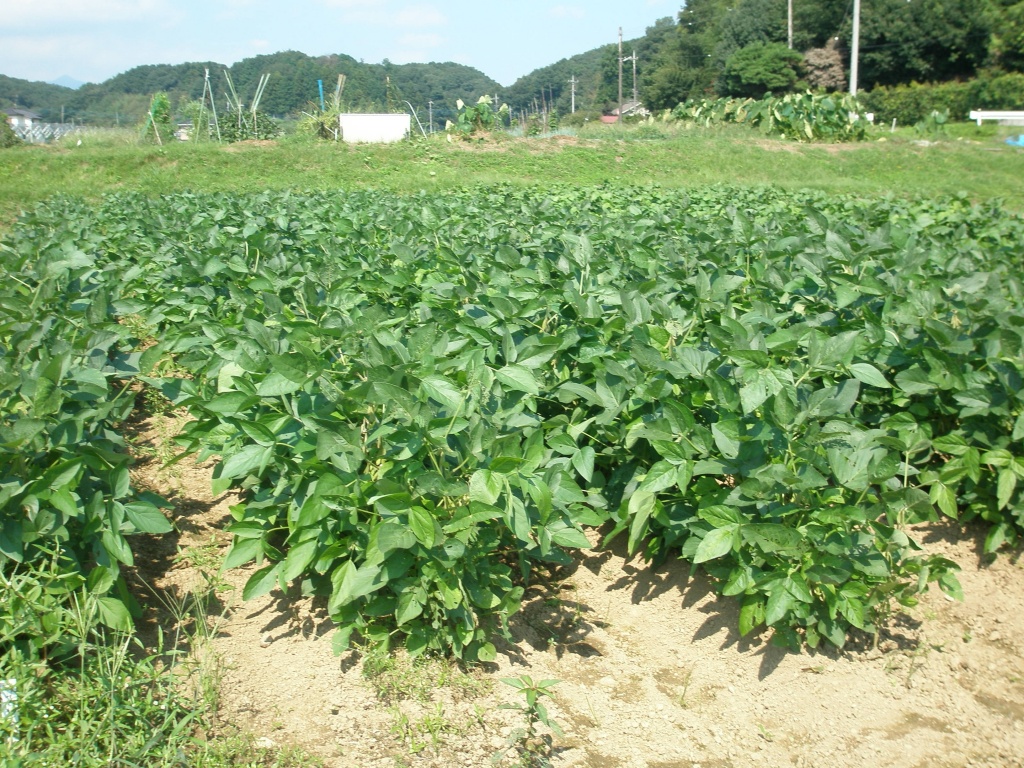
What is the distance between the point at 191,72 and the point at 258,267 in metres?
82.1

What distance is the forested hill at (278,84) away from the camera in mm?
66875

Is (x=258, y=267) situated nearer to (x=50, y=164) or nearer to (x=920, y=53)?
(x=50, y=164)

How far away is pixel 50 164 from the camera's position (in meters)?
18.7

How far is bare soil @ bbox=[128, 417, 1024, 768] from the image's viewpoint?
2314 millimetres

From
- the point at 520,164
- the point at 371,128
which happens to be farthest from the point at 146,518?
the point at 371,128

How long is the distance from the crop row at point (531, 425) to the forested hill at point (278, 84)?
58.9 m

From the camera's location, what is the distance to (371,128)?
24.9 m

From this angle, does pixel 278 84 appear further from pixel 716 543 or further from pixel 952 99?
pixel 716 543

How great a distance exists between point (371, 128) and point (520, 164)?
666 cm

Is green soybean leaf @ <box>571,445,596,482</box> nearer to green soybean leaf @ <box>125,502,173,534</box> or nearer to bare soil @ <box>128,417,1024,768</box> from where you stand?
bare soil @ <box>128,417,1024,768</box>

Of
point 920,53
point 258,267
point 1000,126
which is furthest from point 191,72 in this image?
point 258,267

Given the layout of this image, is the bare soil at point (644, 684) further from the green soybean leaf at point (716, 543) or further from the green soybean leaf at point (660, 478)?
the green soybean leaf at point (660, 478)

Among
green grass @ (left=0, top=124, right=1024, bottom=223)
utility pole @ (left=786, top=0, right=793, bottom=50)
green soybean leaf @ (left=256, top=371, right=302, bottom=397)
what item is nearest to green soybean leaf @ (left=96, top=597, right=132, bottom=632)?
green soybean leaf @ (left=256, top=371, right=302, bottom=397)

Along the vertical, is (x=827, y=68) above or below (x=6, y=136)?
above
